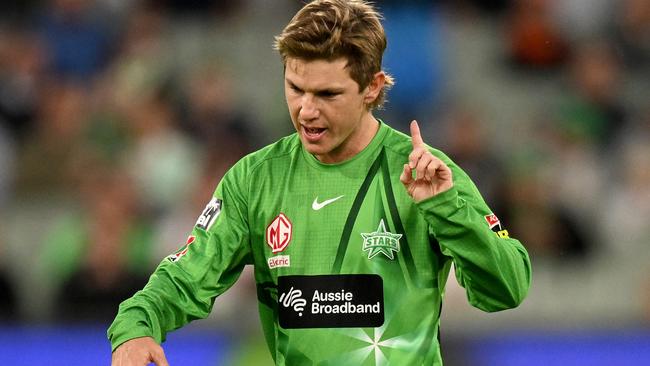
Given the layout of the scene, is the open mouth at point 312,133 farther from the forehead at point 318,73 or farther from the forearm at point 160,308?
the forearm at point 160,308

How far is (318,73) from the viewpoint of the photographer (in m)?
4.33

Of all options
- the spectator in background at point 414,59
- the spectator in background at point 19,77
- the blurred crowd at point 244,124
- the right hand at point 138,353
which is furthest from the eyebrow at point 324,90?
the spectator in background at point 19,77

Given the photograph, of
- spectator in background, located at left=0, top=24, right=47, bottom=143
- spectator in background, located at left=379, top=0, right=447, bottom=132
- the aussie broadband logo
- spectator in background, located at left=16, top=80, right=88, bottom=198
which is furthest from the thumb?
spectator in background, located at left=0, top=24, right=47, bottom=143

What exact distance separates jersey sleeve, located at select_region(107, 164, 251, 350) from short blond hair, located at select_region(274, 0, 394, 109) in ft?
1.94

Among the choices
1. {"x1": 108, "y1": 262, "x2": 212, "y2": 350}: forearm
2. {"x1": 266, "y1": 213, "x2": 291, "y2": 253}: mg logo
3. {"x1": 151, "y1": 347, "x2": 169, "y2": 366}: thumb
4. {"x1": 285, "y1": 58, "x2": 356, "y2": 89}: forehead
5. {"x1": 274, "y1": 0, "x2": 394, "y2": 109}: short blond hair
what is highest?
{"x1": 274, "y1": 0, "x2": 394, "y2": 109}: short blond hair

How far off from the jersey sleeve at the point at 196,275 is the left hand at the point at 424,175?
0.74 meters

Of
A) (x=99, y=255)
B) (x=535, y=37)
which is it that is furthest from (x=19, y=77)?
(x=535, y=37)

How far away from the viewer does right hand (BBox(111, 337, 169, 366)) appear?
4070mm

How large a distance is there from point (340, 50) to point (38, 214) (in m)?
6.49

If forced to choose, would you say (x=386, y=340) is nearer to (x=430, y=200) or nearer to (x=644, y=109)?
(x=430, y=200)

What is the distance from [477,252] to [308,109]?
74 cm

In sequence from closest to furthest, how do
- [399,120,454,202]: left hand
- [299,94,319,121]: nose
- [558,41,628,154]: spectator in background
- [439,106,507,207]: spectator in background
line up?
[399,120,454,202]: left hand
[299,94,319,121]: nose
[439,106,507,207]: spectator in background
[558,41,628,154]: spectator in background

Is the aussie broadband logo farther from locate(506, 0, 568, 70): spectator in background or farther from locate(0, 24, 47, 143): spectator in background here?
locate(506, 0, 568, 70): spectator in background

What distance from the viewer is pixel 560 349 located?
7680 millimetres
